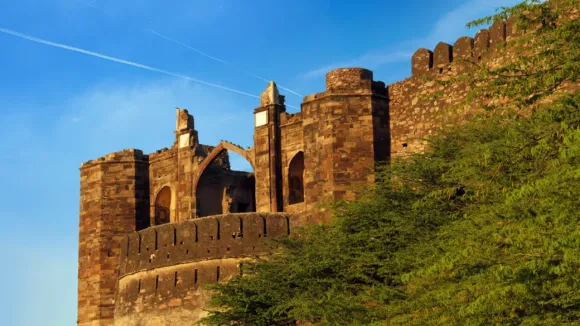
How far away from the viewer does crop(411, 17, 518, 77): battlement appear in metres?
21.4

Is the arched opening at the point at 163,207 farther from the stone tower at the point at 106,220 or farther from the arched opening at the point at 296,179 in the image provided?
the arched opening at the point at 296,179

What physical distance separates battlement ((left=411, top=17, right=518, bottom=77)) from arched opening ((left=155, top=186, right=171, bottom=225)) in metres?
7.54

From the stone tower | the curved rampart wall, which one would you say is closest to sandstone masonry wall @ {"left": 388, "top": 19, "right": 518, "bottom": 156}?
the curved rampart wall

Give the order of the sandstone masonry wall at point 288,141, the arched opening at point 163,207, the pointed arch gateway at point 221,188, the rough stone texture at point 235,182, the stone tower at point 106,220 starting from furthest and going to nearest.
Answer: the arched opening at point 163,207, the stone tower at point 106,220, the pointed arch gateway at point 221,188, the sandstone masonry wall at point 288,141, the rough stone texture at point 235,182

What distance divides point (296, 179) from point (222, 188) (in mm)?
2939

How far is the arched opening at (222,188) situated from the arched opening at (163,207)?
1.10 meters

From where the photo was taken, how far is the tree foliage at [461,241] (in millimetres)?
11812

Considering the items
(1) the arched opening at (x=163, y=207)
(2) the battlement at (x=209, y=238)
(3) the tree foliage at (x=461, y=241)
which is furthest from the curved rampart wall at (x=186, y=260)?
(1) the arched opening at (x=163, y=207)

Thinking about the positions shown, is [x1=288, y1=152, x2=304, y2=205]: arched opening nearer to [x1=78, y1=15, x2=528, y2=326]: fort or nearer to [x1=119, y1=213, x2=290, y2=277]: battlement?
[x1=78, y1=15, x2=528, y2=326]: fort

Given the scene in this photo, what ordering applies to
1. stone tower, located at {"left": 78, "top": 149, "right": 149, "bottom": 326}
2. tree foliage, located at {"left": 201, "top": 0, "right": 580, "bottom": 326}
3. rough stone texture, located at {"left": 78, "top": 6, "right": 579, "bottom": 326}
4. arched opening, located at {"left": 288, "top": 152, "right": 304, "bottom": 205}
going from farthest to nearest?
stone tower, located at {"left": 78, "top": 149, "right": 149, "bottom": 326}
arched opening, located at {"left": 288, "top": 152, "right": 304, "bottom": 205}
rough stone texture, located at {"left": 78, "top": 6, "right": 579, "bottom": 326}
tree foliage, located at {"left": 201, "top": 0, "right": 580, "bottom": 326}

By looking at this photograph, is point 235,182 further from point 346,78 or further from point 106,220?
point 346,78

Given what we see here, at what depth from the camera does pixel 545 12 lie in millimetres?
12289

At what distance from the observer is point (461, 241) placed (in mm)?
14266

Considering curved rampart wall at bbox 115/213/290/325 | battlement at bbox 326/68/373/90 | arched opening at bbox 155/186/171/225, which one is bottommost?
curved rampart wall at bbox 115/213/290/325
